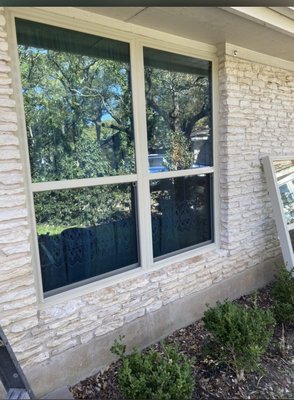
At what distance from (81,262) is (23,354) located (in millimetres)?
676

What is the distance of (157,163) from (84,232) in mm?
868

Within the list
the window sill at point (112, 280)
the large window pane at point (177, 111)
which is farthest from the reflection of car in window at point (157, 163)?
the window sill at point (112, 280)

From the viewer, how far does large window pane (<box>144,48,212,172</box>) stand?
8.20 feet

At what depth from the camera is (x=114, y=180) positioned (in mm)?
2266

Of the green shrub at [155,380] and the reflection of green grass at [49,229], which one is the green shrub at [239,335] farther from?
the reflection of green grass at [49,229]

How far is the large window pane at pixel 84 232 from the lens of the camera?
80.2 inches

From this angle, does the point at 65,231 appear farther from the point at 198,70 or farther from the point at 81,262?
the point at 198,70

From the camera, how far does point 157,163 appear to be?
256cm

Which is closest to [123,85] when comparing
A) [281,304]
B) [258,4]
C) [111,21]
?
[111,21]

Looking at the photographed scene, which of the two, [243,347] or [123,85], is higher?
[123,85]

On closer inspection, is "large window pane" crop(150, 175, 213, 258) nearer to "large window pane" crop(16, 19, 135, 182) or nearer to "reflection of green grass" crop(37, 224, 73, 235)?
"large window pane" crop(16, 19, 135, 182)

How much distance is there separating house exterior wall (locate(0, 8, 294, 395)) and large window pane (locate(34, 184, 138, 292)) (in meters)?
0.17

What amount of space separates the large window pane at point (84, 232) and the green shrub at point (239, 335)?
2.68ft

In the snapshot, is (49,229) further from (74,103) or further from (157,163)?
(157,163)
